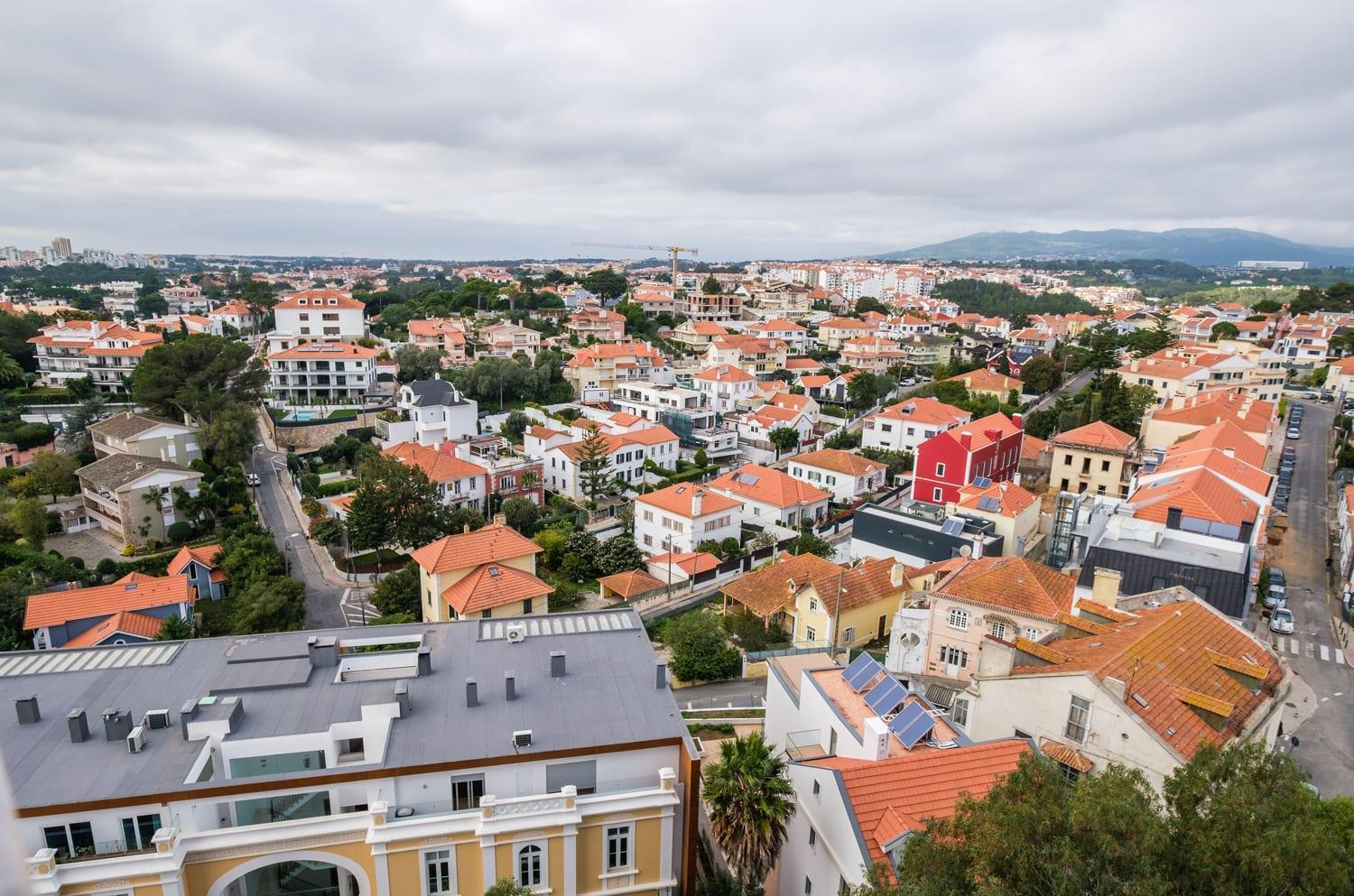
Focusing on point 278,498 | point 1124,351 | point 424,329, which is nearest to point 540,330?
point 424,329

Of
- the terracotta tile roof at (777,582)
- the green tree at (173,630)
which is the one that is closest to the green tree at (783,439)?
the terracotta tile roof at (777,582)

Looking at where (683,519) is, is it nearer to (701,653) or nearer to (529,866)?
(701,653)

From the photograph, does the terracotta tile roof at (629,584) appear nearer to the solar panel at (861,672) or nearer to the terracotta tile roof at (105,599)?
the terracotta tile roof at (105,599)

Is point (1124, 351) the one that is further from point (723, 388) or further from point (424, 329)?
point (424, 329)

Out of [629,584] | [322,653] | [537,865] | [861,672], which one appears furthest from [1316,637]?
[322,653]

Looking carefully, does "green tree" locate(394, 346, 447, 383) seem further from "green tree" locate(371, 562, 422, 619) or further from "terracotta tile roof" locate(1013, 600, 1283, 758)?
"terracotta tile roof" locate(1013, 600, 1283, 758)

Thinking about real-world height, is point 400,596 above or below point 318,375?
below

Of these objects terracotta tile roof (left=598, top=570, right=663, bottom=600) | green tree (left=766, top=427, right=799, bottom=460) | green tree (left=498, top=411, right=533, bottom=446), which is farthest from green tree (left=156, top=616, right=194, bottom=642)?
green tree (left=766, top=427, right=799, bottom=460)
